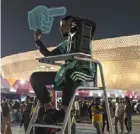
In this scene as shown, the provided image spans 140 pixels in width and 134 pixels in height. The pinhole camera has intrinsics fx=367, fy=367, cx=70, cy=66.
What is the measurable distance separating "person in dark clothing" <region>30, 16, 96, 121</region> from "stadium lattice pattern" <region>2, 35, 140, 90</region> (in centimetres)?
6287

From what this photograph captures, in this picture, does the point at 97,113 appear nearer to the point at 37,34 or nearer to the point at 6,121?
the point at 6,121

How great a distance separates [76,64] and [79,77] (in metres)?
0.12

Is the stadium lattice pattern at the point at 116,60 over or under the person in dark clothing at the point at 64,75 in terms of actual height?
under

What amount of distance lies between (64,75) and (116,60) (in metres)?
71.5

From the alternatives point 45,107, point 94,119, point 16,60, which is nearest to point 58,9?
point 45,107

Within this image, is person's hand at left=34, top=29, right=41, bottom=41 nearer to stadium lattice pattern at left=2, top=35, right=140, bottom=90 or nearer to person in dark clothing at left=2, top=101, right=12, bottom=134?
person in dark clothing at left=2, top=101, right=12, bottom=134

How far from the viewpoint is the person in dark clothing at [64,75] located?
3139 millimetres

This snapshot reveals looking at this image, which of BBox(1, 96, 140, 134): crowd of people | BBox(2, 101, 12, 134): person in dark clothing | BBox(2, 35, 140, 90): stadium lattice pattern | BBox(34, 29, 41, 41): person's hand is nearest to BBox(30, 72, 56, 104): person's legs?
BBox(34, 29, 41, 41): person's hand

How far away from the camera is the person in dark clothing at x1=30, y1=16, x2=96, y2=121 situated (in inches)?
124

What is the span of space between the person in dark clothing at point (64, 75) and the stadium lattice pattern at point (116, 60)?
62.9 metres

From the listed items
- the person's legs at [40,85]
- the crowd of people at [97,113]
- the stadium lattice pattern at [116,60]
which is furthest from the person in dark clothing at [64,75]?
the stadium lattice pattern at [116,60]

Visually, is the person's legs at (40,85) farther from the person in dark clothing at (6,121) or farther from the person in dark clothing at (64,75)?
the person in dark clothing at (6,121)

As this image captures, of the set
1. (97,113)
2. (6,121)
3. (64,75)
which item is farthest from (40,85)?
(6,121)

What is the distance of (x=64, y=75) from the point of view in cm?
317
